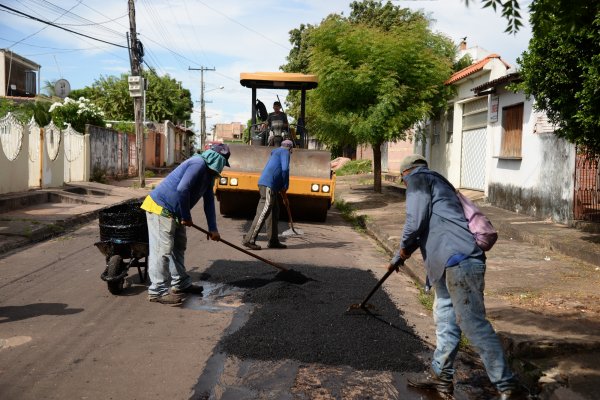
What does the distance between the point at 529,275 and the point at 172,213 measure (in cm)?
460

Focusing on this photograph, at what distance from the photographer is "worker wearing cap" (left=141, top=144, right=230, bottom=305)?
→ 19.6 feet

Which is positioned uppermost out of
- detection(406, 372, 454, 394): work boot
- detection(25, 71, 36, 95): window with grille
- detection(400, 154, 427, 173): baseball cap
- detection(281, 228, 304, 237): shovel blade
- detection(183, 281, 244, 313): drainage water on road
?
detection(25, 71, 36, 95): window with grille

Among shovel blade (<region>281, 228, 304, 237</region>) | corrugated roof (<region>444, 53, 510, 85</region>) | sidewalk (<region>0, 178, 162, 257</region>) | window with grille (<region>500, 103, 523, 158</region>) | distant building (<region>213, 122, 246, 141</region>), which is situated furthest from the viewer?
distant building (<region>213, 122, 246, 141</region>)

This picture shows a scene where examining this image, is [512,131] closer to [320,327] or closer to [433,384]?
[320,327]

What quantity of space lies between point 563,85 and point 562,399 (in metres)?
5.27

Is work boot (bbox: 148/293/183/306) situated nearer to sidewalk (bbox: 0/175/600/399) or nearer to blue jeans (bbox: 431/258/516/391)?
sidewalk (bbox: 0/175/600/399)

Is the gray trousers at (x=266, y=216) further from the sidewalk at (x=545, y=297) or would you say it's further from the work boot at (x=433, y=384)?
the work boot at (x=433, y=384)

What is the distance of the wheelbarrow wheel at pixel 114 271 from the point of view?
6160mm

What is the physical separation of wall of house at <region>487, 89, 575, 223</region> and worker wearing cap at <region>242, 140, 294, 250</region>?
5.38 metres

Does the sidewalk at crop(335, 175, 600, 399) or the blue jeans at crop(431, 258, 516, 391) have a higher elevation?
the blue jeans at crop(431, 258, 516, 391)

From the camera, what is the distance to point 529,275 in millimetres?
7789

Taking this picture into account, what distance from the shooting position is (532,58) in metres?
8.38

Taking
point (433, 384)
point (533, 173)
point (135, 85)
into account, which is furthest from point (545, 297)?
point (135, 85)

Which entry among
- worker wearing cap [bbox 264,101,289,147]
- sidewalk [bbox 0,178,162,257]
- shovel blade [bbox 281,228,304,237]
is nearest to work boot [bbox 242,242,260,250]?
shovel blade [bbox 281,228,304,237]
